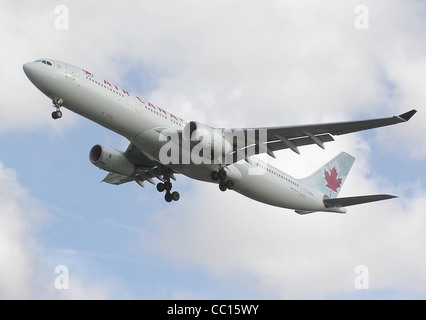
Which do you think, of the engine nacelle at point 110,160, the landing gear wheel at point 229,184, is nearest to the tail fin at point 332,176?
the landing gear wheel at point 229,184

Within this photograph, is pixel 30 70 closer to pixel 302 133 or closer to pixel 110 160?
pixel 110 160

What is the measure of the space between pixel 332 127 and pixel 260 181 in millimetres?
6629

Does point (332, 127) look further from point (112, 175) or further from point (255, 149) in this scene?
point (112, 175)

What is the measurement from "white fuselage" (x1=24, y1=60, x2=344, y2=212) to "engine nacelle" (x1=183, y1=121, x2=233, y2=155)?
1.35m

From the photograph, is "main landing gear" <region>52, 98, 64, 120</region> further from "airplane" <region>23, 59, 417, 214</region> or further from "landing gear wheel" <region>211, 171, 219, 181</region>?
"landing gear wheel" <region>211, 171, 219, 181</region>

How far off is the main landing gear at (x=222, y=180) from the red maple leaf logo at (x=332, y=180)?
10.3 meters

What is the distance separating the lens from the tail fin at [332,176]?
4503 centimetres

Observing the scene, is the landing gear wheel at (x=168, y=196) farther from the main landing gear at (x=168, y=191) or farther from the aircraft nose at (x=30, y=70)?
the aircraft nose at (x=30, y=70)

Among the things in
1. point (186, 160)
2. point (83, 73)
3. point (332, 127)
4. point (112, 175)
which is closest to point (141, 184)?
point (112, 175)

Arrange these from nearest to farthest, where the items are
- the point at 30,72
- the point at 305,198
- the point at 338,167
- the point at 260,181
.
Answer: the point at 30,72, the point at 260,181, the point at 305,198, the point at 338,167

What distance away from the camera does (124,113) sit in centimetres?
3388

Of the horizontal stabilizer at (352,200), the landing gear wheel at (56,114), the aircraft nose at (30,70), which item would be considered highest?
the aircraft nose at (30,70)

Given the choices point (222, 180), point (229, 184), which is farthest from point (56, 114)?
point (229, 184)

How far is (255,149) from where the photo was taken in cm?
3719
